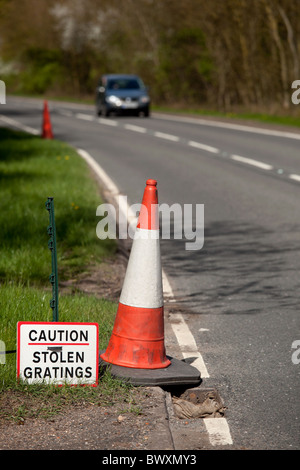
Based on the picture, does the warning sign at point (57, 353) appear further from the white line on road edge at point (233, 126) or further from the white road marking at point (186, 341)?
the white line on road edge at point (233, 126)

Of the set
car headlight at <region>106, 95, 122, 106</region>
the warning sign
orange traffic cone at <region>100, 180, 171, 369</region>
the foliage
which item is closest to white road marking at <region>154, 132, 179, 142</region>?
car headlight at <region>106, 95, 122, 106</region>

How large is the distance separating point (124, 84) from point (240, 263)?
25.9 meters

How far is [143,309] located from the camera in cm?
489

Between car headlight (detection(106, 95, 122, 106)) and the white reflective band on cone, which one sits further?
car headlight (detection(106, 95, 122, 106))

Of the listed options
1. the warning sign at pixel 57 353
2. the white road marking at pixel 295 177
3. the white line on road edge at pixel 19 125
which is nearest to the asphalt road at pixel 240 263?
the white road marking at pixel 295 177

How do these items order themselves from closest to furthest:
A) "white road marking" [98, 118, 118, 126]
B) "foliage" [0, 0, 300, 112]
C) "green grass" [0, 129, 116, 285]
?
"green grass" [0, 129, 116, 285]
"white road marking" [98, 118, 118, 126]
"foliage" [0, 0, 300, 112]

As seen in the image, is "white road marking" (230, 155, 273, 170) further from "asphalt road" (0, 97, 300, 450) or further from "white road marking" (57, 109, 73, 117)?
"white road marking" (57, 109, 73, 117)

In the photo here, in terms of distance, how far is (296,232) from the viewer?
9.32m

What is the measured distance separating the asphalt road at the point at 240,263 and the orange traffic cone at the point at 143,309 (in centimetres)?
38

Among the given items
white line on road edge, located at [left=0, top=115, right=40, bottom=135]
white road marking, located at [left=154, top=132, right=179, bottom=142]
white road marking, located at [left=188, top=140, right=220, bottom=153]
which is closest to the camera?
white road marking, located at [left=188, top=140, right=220, bottom=153]

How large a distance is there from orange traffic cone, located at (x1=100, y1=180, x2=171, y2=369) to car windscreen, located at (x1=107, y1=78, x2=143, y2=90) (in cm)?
2776

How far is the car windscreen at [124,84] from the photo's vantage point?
3238 cm

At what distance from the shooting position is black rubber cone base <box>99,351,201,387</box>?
181 inches
